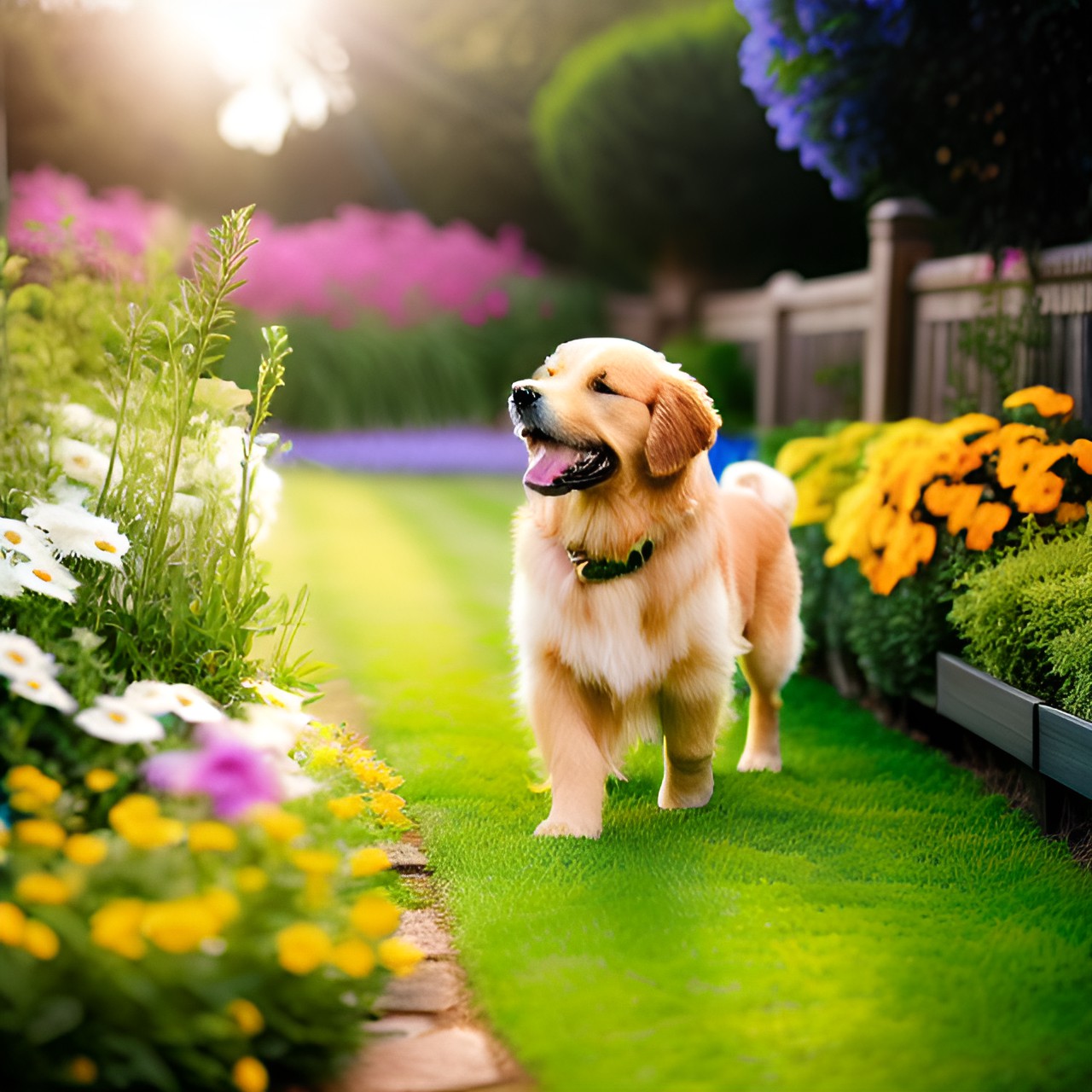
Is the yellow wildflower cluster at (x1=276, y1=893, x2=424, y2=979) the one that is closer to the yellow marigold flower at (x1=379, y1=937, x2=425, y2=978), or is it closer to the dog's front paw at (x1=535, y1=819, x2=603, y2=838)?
the yellow marigold flower at (x1=379, y1=937, x2=425, y2=978)

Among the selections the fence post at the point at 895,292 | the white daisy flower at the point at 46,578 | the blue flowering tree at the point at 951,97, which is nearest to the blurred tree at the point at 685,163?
the fence post at the point at 895,292

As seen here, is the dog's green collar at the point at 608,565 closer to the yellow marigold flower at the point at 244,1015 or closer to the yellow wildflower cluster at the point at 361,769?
the yellow wildflower cluster at the point at 361,769

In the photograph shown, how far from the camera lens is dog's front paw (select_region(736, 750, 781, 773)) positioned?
13.1 ft

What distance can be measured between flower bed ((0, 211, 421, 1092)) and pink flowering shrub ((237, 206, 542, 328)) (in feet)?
32.2

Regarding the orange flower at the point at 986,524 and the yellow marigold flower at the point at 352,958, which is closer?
the yellow marigold flower at the point at 352,958

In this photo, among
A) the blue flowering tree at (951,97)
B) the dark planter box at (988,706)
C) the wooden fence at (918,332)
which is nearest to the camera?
the dark planter box at (988,706)

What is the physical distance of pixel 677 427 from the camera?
121 inches

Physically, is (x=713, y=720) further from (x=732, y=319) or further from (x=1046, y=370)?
(x=732, y=319)

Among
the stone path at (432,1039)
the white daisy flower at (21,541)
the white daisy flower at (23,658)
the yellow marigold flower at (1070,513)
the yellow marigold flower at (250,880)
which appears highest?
the yellow marigold flower at (1070,513)

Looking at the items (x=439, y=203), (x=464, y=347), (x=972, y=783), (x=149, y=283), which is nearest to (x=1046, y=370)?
(x=972, y=783)

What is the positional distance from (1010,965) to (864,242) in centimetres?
1424

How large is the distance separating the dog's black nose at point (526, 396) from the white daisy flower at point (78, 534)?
915 mm

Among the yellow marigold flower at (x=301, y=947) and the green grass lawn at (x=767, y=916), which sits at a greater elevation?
the yellow marigold flower at (x=301, y=947)

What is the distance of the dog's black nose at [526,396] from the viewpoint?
2939 mm
